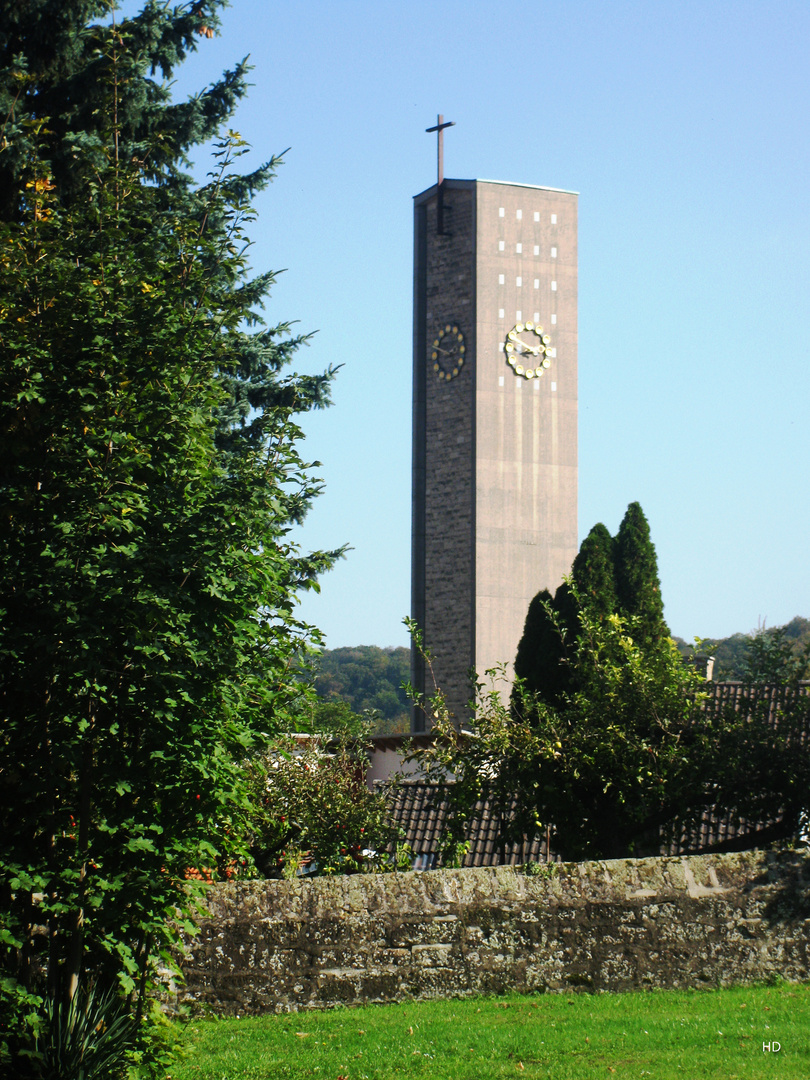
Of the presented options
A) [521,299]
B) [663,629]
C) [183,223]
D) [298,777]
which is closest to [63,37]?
[183,223]

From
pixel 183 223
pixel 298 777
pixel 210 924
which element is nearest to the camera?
pixel 183 223

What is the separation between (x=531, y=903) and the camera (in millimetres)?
7852

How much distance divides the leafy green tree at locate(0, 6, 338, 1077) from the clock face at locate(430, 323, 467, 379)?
80.6 ft

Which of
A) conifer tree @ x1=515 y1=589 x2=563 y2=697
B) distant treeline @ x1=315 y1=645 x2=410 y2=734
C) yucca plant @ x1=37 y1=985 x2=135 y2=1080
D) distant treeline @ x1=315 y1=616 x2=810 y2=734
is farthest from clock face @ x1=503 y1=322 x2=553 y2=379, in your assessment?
distant treeline @ x1=315 y1=645 x2=410 y2=734

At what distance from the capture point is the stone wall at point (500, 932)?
24.8 ft

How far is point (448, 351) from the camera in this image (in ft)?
102

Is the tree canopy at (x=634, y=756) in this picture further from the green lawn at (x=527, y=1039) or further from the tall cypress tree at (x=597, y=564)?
the tall cypress tree at (x=597, y=564)

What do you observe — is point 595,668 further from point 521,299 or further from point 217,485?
point 521,299

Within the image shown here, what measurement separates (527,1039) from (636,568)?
18892mm

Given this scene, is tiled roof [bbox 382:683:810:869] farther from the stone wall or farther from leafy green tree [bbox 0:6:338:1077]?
leafy green tree [bbox 0:6:338:1077]

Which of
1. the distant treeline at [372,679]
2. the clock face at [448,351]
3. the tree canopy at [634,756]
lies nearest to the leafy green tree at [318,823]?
the tree canopy at [634,756]

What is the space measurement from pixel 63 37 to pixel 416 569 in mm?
20011

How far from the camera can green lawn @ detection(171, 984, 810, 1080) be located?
587cm

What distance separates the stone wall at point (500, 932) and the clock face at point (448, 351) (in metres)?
23.8
